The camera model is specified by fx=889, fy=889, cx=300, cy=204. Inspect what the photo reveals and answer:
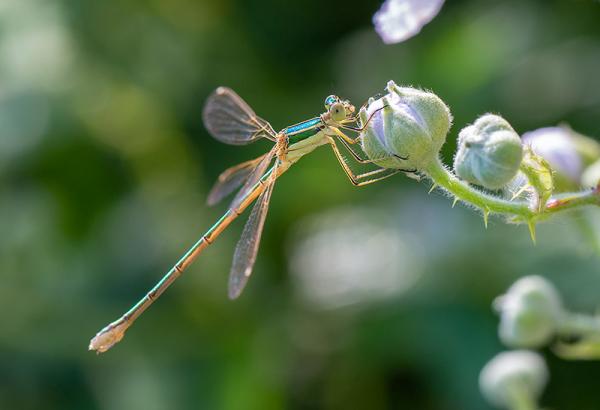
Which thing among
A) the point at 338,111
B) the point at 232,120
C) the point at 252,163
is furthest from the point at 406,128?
the point at 232,120

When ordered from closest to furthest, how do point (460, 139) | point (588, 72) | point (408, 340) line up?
point (460, 139)
point (408, 340)
point (588, 72)

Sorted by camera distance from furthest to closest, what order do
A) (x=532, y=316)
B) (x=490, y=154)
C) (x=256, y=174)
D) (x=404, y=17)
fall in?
(x=256, y=174)
(x=532, y=316)
(x=404, y=17)
(x=490, y=154)

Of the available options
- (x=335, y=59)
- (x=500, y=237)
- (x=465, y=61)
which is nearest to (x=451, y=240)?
(x=500, y=237)

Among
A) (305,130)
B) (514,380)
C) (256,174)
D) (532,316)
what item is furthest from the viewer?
(256,174)

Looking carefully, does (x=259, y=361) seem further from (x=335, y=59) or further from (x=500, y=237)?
(x=335, y=59)

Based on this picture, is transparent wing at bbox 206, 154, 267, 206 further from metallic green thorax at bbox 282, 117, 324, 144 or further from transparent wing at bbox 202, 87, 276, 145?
metallic green thorax at bbox 282, 117, 324, 144

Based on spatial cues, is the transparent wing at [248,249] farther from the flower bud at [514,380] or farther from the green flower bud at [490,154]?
the green flower bud at [490,154]

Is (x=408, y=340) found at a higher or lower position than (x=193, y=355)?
lower

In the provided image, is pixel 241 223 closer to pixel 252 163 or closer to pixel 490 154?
pixel 252 163
